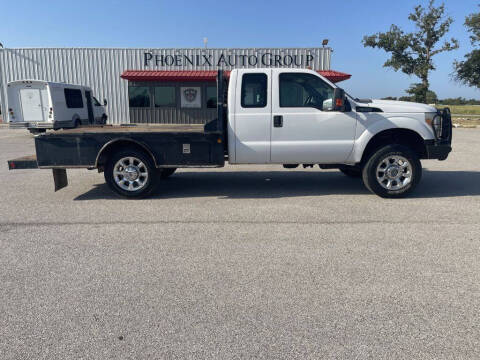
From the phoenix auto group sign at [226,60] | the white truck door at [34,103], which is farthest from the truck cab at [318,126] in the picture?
the phoenix auto group sign at [226,60]

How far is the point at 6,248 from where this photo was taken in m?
4.39

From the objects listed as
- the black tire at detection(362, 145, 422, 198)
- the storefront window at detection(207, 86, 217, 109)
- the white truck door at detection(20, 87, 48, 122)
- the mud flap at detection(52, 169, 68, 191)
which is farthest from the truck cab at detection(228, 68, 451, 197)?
the storefront window at detection(207, 86, 217, 109)

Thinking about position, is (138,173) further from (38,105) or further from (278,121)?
(38,105)

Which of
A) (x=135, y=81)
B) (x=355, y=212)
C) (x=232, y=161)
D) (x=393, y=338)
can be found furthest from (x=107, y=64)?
(x=393, y=338)

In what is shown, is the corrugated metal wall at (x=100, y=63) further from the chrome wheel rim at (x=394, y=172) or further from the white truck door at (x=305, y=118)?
the chrome wheel rim at (x=394, y=172)

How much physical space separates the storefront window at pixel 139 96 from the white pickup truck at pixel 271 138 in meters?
18.4

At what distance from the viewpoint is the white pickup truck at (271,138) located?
635 cm

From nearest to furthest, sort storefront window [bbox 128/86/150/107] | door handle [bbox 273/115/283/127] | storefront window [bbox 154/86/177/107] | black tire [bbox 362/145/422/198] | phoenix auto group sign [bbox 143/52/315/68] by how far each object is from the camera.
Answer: door handle [bbox 273/115/283/127]
black tire [bbox 362/145/422/198]
storefront window [bbox 154/86/177/107]
storefront window [bbox 128/86/150/107]
phoenix auto group sign [bbox 143/52/315/68]

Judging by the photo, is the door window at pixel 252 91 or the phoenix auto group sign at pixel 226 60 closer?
the door window at pixel 252 91

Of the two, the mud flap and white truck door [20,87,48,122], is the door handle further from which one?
white truck door [20,87,48,122]

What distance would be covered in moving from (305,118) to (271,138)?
671 mm

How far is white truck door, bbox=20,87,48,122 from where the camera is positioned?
1633 cm

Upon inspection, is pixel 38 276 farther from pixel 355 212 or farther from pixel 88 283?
pixel 355 212

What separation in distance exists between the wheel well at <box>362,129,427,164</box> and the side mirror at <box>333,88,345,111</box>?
3.25 feet
